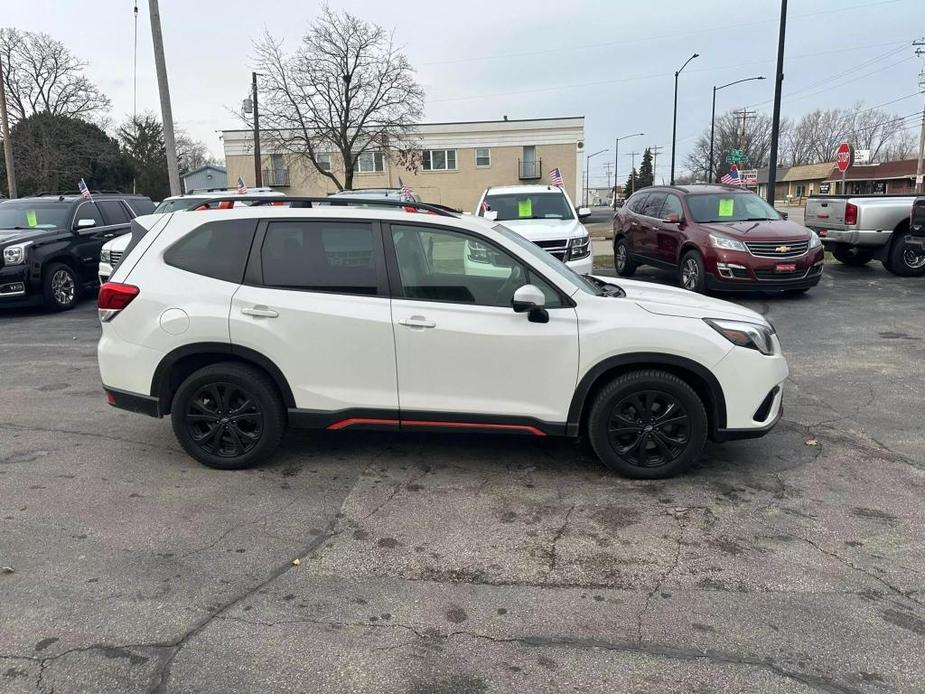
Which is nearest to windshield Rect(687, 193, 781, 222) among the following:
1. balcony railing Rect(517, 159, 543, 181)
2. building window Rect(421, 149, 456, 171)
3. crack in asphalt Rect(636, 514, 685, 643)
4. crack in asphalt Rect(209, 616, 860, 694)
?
crack in asphalt Rect(636, 514, 685, 643)

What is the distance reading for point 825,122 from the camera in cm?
9494

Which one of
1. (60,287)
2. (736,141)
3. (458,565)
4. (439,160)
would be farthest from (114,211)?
(736,141)

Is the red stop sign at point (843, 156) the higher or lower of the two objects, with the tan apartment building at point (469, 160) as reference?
lower

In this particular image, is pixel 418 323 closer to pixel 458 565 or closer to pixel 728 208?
pixel 458 565

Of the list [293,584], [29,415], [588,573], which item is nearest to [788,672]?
[588,573]

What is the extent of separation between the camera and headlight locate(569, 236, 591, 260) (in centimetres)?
1027

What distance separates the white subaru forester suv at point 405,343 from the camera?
4316 millimetres

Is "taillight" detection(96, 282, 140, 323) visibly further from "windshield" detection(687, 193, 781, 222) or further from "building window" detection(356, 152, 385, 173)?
"building window" detection(356, 152, 385, 173)

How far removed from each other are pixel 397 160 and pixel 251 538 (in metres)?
44.9

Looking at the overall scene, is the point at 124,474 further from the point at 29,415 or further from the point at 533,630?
the point at 533,630

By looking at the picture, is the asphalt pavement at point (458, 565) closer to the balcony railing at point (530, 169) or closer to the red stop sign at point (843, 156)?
the red stop sign at point (843, 156)

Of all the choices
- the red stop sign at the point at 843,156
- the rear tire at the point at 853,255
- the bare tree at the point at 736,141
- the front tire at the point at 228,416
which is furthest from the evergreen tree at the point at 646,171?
the front tire at the point at 228,416

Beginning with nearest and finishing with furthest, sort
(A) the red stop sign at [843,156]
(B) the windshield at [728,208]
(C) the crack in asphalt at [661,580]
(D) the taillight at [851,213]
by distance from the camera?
(C) the crack in asphalt at [661,580] < (B) the windshield at [728,208] < (D) the taillight at [851,213] < (A) the red stop sign at [843,156]

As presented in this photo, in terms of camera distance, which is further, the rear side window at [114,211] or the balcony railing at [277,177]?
the balcony railing at [277,177]
